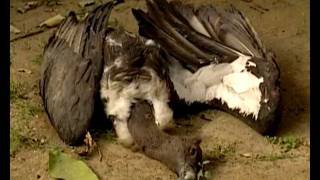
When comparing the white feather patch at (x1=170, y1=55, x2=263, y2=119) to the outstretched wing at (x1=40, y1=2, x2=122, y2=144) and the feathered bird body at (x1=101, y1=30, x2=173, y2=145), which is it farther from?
the outstretched wing at (x1=40, y1=2, x2=122, y2=144)

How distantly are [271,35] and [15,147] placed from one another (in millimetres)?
2385

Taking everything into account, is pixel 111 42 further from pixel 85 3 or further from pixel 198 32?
pixel 85 3

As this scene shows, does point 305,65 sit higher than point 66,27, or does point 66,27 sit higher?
point 66,27

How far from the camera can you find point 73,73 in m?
4.61

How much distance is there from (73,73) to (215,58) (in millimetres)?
1024

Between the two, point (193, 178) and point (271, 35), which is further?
point (271, 35)

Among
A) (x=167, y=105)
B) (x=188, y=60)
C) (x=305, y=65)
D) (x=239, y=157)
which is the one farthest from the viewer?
(x=305, y=65)

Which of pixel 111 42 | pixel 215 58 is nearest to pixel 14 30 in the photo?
pixel 111 42

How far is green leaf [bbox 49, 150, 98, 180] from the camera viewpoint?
13.9 ft

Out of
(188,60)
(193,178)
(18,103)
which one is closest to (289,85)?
(188,60)

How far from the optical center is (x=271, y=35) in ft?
19.6

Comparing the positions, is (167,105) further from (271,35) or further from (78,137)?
(271,35)

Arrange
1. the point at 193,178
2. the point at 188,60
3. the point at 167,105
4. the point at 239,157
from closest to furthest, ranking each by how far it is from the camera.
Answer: the point at 193,178 → the point at 239,157 → the point at 167,105 → the point at 188,60

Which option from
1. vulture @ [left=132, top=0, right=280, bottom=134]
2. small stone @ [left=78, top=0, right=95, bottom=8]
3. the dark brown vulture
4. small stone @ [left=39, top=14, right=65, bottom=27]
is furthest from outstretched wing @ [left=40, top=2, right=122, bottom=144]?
small stone @ [left=78, top=0, right=95, bottom=8]
